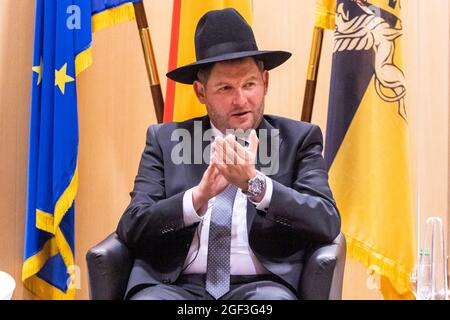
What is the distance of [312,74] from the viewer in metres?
4.10

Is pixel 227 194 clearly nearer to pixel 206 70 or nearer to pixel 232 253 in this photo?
pixel 232 253

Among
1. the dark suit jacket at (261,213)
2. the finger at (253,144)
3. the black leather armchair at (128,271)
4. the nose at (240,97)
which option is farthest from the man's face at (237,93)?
the black leather armchair at (128,271)

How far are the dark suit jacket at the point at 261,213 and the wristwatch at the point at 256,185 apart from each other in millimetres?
60

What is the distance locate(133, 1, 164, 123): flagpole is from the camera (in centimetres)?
422

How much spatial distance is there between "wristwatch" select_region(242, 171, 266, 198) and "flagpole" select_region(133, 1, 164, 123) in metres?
1.32

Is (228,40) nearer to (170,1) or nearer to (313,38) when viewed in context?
(313,38)

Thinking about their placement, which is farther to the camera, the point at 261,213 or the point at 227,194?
the point at 227,194

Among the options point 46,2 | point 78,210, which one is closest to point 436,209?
point 78,210

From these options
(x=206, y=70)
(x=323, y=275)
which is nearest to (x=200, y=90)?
(x=206, y=70)

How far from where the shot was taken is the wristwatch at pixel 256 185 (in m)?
3.01

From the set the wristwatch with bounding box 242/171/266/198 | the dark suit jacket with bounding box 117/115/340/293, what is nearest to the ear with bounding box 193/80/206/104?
the dark suit jacket with bounding box 117/115/340/293

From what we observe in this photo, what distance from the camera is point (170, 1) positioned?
14.9ft

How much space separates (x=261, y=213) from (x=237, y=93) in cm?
59

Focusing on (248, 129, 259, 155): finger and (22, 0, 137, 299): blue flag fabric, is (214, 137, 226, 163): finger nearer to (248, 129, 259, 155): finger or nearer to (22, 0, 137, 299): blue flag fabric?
(248, 129, 259, 155): finger
